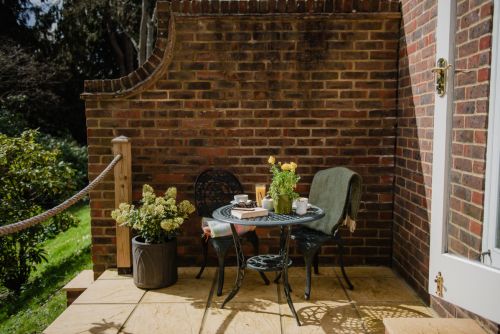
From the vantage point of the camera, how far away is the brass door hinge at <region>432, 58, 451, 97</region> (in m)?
2.17

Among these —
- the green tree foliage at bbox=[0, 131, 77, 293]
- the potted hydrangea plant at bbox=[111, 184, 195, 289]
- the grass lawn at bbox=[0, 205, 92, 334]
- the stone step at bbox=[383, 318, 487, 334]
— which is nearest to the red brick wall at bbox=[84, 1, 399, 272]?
the potted hydrangea plant at bbox=[111, 184, 195, 289]

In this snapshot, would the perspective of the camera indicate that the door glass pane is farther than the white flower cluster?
No

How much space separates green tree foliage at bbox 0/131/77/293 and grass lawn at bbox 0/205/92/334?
288mm

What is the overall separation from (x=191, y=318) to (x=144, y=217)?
85cm

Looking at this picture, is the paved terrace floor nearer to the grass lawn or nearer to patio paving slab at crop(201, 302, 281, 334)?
patio paving slab at crop(201, 302, 281, 334)

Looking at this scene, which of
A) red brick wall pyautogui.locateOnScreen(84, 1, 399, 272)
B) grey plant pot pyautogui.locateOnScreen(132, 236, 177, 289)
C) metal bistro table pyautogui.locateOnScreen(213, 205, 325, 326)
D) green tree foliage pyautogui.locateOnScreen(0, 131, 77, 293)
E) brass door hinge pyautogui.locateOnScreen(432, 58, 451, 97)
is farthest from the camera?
green tree foliage pyautogui.locateOnScreen(0, 131, 77, 293)

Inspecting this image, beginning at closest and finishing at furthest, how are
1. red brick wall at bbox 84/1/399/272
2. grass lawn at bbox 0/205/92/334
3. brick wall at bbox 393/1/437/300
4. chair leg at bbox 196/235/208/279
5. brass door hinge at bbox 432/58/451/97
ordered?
brass door hinge at bbox 432/58/451/97 → brick wall at bbox 393/1/437/300 → chair leg at bbox 196/235/208/279 → red brick wall at bbox 84/1/399/272 → grass lawn at bbox 0/205/92/334

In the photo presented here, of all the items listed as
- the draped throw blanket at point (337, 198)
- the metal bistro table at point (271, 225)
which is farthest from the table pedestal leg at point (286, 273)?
the draped throw blanket at point (337, 198)

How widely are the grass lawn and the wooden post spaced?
37.1 inches

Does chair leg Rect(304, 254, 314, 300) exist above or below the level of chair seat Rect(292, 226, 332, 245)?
below

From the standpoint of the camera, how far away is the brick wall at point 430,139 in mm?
2240

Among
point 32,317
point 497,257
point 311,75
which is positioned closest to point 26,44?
point 32,317

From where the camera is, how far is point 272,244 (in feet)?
12.9

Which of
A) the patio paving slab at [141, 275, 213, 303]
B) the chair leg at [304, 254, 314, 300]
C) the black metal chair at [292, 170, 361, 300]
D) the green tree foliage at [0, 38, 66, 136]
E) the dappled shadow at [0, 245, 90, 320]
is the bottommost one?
the dappled shadow at [0, 245, 90, 320]
